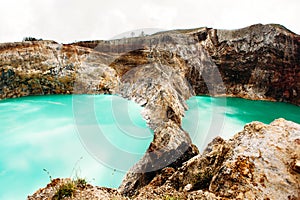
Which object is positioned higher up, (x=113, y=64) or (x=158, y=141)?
(x=113, y=64)

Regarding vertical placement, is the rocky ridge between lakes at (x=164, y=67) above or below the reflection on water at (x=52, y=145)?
above

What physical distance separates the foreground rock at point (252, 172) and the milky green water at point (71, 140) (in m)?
4.08

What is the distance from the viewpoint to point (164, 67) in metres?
27.9

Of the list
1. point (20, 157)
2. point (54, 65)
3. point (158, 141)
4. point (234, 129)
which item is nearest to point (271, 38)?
point (234, 129)

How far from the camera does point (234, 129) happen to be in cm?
1677

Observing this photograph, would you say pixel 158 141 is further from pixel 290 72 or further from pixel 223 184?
pixel 290 72

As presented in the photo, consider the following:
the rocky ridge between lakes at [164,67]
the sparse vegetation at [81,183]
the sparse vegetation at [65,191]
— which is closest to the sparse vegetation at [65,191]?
the sparse vegetation at [65,191]

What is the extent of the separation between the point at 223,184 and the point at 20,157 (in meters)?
10.2

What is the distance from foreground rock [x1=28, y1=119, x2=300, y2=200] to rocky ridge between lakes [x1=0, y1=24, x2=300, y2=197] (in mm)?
10866

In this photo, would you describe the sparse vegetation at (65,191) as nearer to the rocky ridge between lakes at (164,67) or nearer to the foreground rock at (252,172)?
the foreground rock at (252,172)

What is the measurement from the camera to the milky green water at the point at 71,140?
8664 mm

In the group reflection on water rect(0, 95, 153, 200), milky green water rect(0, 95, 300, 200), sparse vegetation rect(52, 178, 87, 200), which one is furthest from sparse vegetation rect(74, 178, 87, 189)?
milky green water rect(0, 95, 300, 200)

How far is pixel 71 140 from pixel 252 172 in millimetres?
11193

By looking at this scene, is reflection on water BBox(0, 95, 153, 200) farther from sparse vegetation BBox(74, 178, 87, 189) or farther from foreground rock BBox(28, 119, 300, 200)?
foreground rock BBox(28, 119, 300, 200)
